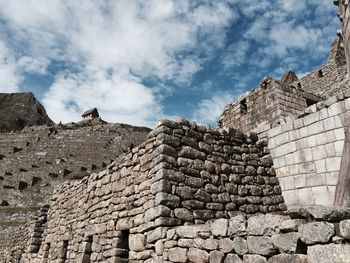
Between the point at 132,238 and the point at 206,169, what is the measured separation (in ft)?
5.82

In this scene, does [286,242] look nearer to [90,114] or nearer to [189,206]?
[189,206]

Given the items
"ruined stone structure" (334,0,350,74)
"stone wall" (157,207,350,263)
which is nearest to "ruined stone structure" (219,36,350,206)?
"ruined stone structure" (334,0,350,74)

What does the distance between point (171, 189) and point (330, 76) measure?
1241 centimetres

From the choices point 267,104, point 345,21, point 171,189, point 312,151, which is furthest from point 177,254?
Result: point 267,104

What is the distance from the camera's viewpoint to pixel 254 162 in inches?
259

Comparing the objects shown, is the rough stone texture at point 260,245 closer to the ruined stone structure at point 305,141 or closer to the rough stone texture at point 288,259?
the rough stone texture at point 288,259

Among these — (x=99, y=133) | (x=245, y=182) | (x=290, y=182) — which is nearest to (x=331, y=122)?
(x=290, y=182)

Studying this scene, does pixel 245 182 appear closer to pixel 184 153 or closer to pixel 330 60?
pixel 184 153

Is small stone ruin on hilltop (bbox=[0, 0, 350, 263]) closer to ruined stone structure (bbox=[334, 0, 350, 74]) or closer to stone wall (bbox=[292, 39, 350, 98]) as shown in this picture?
ruined stone structure (bbox=[334, 0, 350, 74])

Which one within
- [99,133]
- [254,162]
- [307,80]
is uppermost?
[99,133]

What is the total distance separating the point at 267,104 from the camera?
27.6ft

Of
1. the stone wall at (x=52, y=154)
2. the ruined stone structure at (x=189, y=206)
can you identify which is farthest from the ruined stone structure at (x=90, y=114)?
the ruined stone structure at (x=189, y=206)

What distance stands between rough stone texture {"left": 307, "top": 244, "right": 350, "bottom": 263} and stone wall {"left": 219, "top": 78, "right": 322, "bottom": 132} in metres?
5.52

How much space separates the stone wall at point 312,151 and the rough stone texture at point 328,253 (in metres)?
2.77
